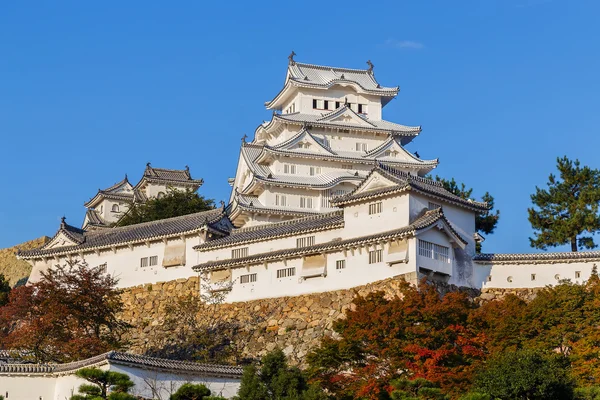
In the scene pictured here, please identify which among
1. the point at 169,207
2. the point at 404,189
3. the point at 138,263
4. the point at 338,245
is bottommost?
the point at 338,245

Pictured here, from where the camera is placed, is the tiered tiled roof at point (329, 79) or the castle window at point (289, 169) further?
the tiered tiled roof at point (329, 79)

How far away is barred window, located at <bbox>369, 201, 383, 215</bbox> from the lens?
47.1 meters

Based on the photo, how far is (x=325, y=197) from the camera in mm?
61031

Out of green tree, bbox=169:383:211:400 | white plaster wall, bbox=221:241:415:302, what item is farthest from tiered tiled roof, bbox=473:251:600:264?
green tree, bbox=169:383:211:400

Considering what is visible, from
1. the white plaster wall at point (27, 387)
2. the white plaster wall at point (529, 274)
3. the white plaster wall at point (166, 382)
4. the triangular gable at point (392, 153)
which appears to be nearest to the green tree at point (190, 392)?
the white plaster wall at point (166, 382)

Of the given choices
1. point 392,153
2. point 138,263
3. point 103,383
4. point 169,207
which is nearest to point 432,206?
point 138,263

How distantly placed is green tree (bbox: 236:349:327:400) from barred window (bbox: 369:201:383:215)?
37.2ft

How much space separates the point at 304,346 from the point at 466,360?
7648 mm

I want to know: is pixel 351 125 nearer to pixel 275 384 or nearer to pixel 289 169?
pixel 289 169

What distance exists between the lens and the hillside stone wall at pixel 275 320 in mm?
44875

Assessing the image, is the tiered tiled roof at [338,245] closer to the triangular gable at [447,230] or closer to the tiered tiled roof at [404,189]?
the triangular gable at [447,230]

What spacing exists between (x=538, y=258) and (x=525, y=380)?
10.9 meters

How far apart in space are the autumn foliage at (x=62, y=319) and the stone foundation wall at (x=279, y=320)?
3077mm

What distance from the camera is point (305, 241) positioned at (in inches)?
1953
